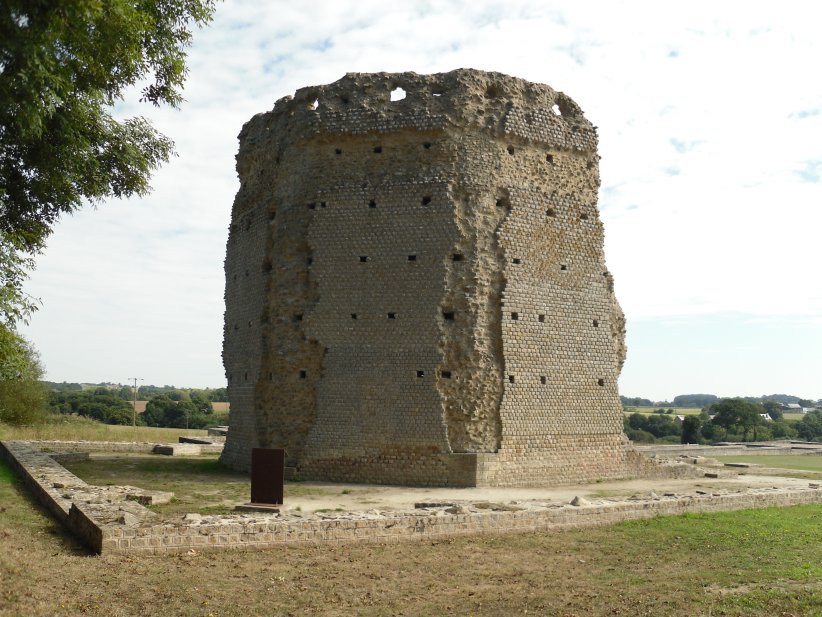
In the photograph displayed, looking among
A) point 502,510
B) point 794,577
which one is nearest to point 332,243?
point 502,510

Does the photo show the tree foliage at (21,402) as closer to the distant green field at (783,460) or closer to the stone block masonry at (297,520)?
the stone block masonry at (297,520)

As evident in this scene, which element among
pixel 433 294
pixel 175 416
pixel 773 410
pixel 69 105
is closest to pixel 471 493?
pixel 433 294

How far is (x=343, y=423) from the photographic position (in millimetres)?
16391

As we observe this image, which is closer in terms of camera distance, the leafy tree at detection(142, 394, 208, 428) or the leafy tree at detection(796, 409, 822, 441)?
the leafy tree at detection(142, 394, 208, 428)

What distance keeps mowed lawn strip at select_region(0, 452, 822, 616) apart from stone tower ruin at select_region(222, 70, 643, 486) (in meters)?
5.68

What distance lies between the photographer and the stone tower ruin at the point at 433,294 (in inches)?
639

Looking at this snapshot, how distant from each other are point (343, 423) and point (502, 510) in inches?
227

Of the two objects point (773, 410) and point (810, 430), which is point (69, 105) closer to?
point (810, 430)

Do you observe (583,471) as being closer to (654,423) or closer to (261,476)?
(261,476)

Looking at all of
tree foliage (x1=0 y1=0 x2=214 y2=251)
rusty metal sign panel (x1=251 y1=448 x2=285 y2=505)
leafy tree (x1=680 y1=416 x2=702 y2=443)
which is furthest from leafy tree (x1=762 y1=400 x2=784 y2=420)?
tree foliage (x1=0 y1=0 x2=214 y2=251)

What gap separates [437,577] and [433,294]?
8801mm

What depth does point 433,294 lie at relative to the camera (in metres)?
16.5

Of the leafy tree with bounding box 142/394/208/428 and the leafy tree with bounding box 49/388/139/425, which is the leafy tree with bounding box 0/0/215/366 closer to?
the leafy tree with bounding box 49/388/139/425

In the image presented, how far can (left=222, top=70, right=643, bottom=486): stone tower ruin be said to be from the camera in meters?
16.2
